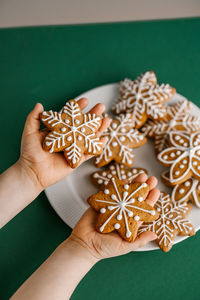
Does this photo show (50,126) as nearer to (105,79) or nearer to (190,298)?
(105,79)

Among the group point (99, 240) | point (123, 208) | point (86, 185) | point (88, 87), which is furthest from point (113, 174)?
point (88, 87)

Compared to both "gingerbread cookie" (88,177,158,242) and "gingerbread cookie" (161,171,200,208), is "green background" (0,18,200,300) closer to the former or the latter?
"gingerbread cookie" (161,171,200,208)

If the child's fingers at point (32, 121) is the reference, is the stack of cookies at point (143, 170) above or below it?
below

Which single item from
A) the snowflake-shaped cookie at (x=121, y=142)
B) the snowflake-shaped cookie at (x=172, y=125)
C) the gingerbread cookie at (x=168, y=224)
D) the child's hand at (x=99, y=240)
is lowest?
the gingerbread cookie at (x=168, y=224)

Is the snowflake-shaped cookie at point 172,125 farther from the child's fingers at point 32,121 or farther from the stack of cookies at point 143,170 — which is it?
the child's fingers at point 32,121

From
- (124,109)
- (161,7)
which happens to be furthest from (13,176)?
(161,7)

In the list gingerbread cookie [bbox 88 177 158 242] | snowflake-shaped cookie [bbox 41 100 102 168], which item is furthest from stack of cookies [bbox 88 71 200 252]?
snowflake-shaped cookie [bbox 41 100 102 168]

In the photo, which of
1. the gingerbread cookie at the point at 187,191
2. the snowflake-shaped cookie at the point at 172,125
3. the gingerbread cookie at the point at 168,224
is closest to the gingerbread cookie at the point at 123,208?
the gingerbread cookie at the point at 168,224
